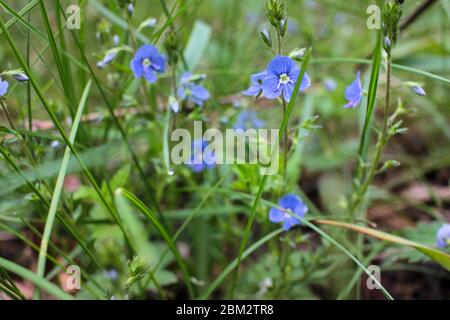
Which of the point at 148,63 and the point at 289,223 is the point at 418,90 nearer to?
the point at 289,223

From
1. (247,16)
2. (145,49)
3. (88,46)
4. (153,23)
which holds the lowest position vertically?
(145,49)

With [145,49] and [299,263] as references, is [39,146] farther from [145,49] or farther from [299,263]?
[299,263]

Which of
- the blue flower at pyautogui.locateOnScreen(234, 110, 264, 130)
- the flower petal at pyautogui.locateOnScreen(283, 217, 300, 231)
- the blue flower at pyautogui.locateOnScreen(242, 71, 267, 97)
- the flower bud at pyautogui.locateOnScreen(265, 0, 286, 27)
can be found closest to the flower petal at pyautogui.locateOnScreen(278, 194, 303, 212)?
the flower petal at pyautogui.locateOnScreen(283, 217, 300, 231)

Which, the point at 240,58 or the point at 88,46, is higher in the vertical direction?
the point at 88,46

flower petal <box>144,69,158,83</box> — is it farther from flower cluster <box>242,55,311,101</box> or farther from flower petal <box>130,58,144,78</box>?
flower cluster <box>242,55,311,101</box>

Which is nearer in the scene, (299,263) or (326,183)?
(299,263)

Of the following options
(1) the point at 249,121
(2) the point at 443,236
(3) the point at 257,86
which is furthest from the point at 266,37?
(1) the point at 249,121
